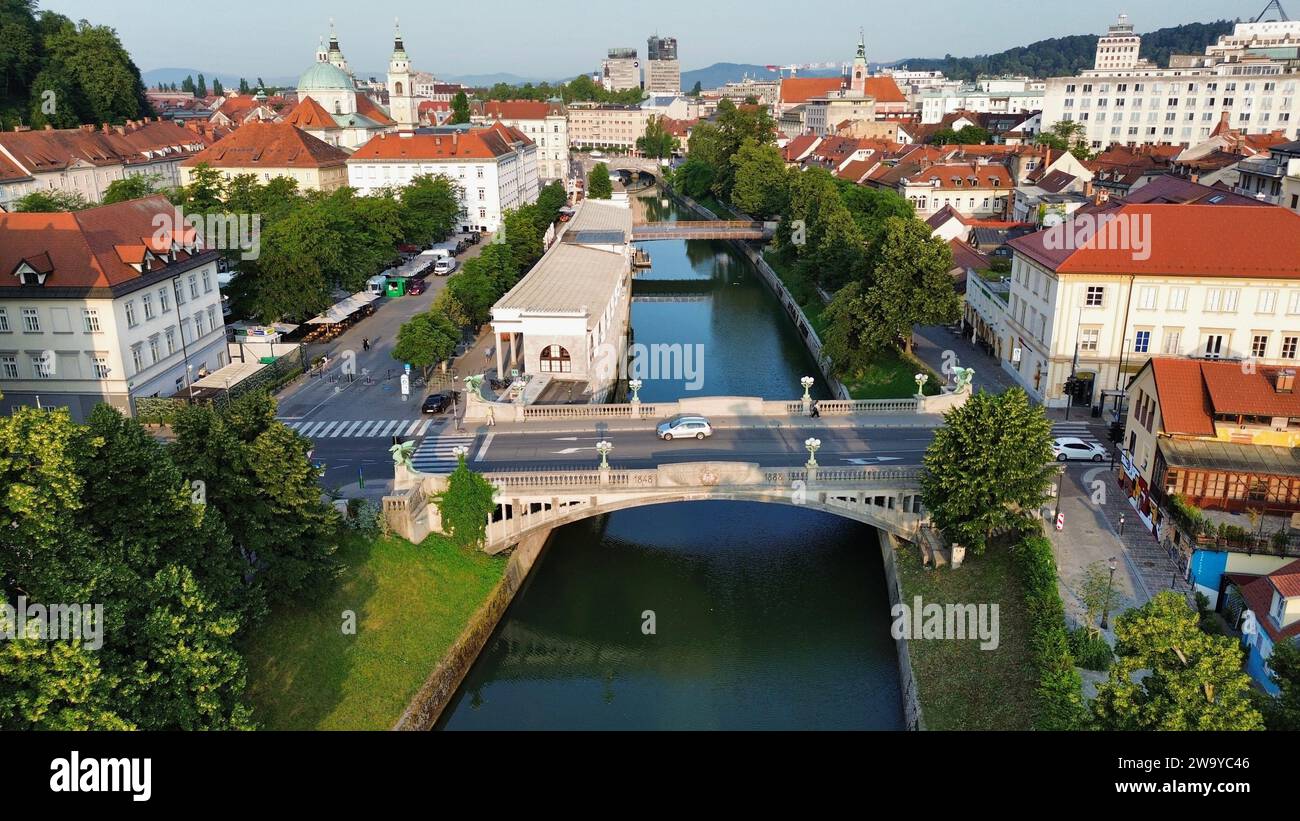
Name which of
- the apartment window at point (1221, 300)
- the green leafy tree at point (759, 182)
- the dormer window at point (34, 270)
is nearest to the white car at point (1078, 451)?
the apartment window at point (1221, 300)

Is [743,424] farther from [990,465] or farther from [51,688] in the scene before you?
[51,688]

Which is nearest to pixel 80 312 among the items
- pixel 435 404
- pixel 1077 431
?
pixel 435 404

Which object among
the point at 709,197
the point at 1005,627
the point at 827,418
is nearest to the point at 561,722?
the point at 1005,627

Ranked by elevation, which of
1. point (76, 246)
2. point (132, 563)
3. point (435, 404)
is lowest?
point (435, 404)

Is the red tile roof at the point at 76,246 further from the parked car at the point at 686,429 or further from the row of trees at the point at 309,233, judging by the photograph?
the parked car at the point at 686,429

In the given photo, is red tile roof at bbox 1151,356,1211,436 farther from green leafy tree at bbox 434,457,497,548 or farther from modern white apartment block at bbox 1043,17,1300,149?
modern white apartment block at bbox 1043,17,1300,149

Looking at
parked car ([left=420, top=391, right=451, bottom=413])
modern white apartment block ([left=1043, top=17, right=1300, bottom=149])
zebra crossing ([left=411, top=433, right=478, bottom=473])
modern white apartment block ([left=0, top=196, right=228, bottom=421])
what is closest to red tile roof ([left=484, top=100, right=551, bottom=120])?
modern white apartment block ([left=1043, top=17, right=1300, bottom=149])
